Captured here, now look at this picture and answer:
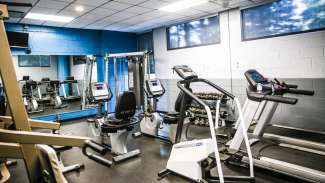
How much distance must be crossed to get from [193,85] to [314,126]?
10.1 feet

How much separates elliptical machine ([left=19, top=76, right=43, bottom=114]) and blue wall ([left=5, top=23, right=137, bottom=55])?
81 centimetres

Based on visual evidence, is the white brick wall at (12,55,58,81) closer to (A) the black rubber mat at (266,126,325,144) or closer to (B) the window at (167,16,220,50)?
(B) the window at (167,16,220,50)

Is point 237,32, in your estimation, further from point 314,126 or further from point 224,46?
point 314,126

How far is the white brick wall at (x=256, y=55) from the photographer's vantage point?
4.30 m

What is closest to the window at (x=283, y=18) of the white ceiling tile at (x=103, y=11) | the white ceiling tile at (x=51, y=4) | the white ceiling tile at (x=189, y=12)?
the white ceiling tile at (x=189, y=12)

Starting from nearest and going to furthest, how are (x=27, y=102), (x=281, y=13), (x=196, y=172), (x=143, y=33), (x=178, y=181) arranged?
(x=196, y=172), (x=178, y=181), (x=281, y=13), (x=27, y=102), (x=143, y=33)

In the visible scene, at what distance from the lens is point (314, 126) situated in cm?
436

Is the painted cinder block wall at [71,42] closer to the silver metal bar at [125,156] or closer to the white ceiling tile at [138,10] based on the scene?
the white ceiling tile at [138,10]

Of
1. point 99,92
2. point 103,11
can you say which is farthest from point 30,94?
point 103,11

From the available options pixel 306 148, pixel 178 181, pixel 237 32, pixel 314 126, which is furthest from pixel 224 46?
pixel 178 181

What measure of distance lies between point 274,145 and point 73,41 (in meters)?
6.09

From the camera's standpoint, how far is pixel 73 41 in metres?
6.82

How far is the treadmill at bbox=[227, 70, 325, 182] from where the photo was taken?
260cm

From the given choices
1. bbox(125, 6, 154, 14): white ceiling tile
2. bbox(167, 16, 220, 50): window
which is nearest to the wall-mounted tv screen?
bbox(125, 6, 154, 14): white ceiling tile
